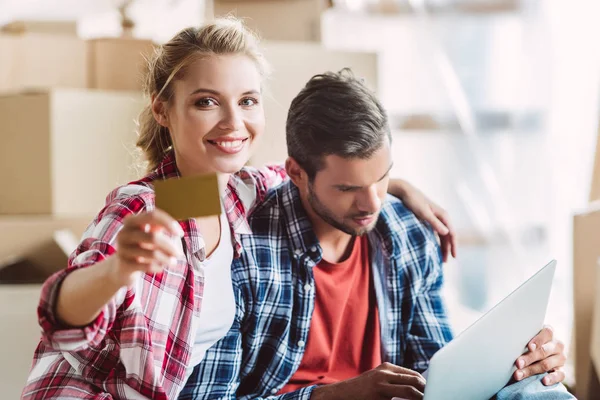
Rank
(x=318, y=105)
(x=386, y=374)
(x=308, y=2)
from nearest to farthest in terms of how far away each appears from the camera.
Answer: (x=386, y=374), (x=318, y=105), (x=308, y=2)

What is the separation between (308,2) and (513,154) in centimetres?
108

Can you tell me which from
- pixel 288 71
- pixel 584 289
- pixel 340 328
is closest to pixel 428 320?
pixel 340 328

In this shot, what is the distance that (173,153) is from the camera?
1360mm

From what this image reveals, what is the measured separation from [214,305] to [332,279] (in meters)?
0.25

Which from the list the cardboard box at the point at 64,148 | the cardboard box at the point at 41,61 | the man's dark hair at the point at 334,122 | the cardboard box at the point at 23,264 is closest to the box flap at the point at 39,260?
the cardboard box at the point at 23,264

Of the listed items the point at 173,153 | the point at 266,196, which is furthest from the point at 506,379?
the point at 173,153

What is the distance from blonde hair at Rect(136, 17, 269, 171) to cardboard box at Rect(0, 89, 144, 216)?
68 cm

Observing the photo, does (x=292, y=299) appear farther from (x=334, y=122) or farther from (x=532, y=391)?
(x=532, y=391)

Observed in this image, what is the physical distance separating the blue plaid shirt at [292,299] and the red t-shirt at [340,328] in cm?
2

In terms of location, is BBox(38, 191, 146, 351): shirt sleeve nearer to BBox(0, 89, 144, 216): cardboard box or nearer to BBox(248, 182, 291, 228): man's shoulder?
BBox(248, 182, 291, 228): man's shoulder

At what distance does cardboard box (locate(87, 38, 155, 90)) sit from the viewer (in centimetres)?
228

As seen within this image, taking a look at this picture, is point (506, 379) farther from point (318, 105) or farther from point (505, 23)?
point (505, 23)

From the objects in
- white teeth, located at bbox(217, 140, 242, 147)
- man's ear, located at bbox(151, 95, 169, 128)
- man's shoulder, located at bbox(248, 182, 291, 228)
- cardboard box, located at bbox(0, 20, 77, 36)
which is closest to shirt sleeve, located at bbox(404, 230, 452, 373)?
man's shoulder, located at bbox(248, 182, 291, 228)

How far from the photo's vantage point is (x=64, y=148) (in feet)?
6.96
